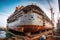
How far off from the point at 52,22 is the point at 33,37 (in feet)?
1.73

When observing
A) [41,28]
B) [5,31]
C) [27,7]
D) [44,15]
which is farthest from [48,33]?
[5,31]

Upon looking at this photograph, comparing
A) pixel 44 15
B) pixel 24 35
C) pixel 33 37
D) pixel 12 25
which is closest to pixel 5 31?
pixel 12 25

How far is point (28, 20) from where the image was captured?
291cm

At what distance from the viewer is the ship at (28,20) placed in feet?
9.53

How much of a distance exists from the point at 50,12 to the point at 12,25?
84 centimetres

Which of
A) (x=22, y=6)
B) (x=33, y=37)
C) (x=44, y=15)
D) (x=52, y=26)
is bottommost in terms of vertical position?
(x=33, y=37)

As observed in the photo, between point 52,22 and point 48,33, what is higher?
point 52,22

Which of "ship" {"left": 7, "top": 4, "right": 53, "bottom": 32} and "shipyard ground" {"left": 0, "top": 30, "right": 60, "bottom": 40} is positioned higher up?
"ship" {"left": 7, "top": 4, "right": 53, "bottom": 32}

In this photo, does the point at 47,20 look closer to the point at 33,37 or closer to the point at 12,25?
the point at 33,37

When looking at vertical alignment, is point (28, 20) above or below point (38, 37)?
above

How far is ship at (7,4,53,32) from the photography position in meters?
2.91

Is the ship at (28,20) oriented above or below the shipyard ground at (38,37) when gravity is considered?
above

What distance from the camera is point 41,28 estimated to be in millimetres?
2980

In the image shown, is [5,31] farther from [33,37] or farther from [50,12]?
[50,12]
